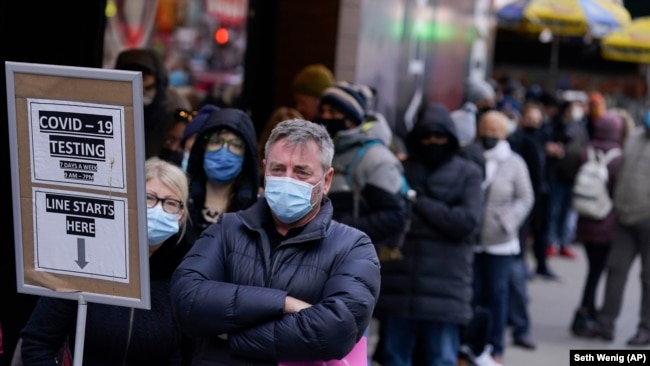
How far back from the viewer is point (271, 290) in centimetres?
397

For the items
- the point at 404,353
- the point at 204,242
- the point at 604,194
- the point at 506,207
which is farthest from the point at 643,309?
the point at 204,242

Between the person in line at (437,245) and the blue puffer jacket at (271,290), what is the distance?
3.60m

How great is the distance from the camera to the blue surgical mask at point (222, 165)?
5.78 metres

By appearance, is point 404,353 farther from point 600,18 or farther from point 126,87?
point 600,18

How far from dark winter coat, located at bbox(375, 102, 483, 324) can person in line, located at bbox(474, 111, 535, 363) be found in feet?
4.95

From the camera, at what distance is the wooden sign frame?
3959 millimetres

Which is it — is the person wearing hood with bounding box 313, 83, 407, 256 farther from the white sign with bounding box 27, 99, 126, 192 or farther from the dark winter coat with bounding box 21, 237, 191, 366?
the white sign with bounding box 27, 99, 126, 192

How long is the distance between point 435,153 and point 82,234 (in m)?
4.03

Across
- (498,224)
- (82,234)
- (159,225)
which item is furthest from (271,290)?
(498,224)

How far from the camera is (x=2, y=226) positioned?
6.56 meters

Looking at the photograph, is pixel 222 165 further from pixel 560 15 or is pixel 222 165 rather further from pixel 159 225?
pixel 560 15

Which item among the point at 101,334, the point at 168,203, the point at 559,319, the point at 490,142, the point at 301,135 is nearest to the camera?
the point at 301,135

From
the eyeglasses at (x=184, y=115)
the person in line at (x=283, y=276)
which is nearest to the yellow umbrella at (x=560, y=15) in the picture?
the eyeglasses at (x=184, y=115)

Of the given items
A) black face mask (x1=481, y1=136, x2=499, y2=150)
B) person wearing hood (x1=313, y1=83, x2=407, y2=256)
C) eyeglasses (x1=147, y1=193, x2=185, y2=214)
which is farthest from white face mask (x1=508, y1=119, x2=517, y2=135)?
eyeglasses (x1=147, y1=193, x2=185, y2=214)
